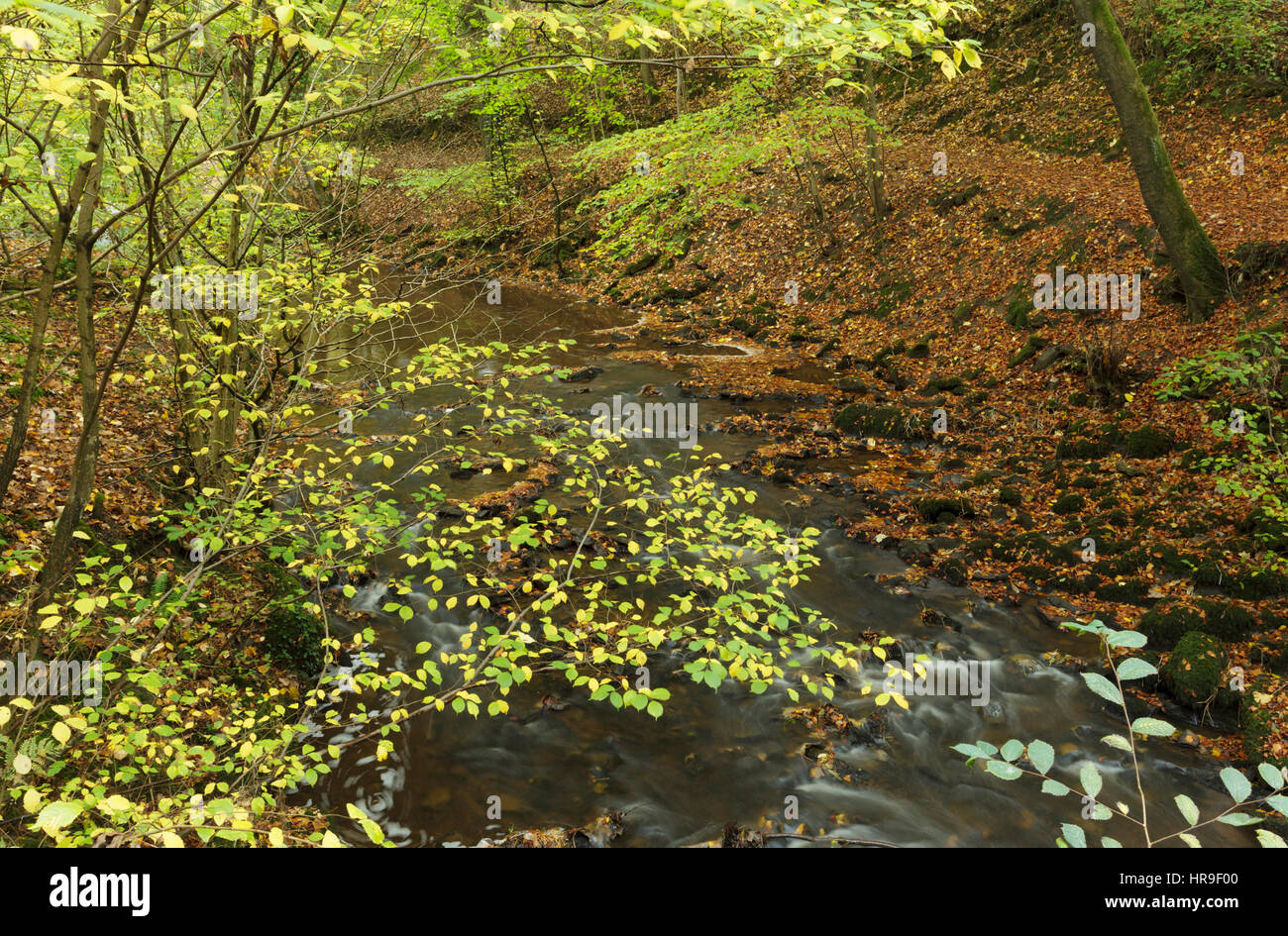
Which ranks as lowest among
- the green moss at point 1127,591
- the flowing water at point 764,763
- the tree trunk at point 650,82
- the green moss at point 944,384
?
the flowing water at point 764,763

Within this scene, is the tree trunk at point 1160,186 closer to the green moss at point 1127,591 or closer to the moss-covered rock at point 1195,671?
the green moss at point 1127,591

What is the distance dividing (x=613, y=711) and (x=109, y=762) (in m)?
3.83

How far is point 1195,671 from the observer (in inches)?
252

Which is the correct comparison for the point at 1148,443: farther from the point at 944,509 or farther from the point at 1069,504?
the point at 944,509

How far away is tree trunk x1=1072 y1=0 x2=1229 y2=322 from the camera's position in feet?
32.8

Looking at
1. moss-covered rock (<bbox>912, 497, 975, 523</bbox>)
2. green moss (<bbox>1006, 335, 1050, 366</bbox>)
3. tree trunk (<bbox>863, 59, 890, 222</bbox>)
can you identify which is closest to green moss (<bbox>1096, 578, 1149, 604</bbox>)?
moss-covered rock (<bbox>912, 497, 975, 523</bbox>)

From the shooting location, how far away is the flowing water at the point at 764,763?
5.71 m

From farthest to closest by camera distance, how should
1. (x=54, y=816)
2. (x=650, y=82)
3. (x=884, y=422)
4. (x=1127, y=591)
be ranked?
(x=650, y=82)
(x=884, y=422)
(x=1127, y=591)
(x=54, y=816)

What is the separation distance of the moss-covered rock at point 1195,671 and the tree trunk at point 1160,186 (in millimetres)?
6195

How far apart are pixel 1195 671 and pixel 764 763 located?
12.7ft

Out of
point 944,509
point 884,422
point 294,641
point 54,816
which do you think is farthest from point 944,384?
point 54,816

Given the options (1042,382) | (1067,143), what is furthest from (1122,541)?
(1067,143)

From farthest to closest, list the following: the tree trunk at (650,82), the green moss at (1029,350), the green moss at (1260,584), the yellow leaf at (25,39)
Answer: the tree trunk at (650,82) → the green moss at (1029,350) → the green moss at (1260,584) → the yellow leaf at (25,39)

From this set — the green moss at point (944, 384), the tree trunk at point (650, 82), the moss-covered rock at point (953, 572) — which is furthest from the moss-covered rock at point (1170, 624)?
the tree trunk at point (650, 82)
